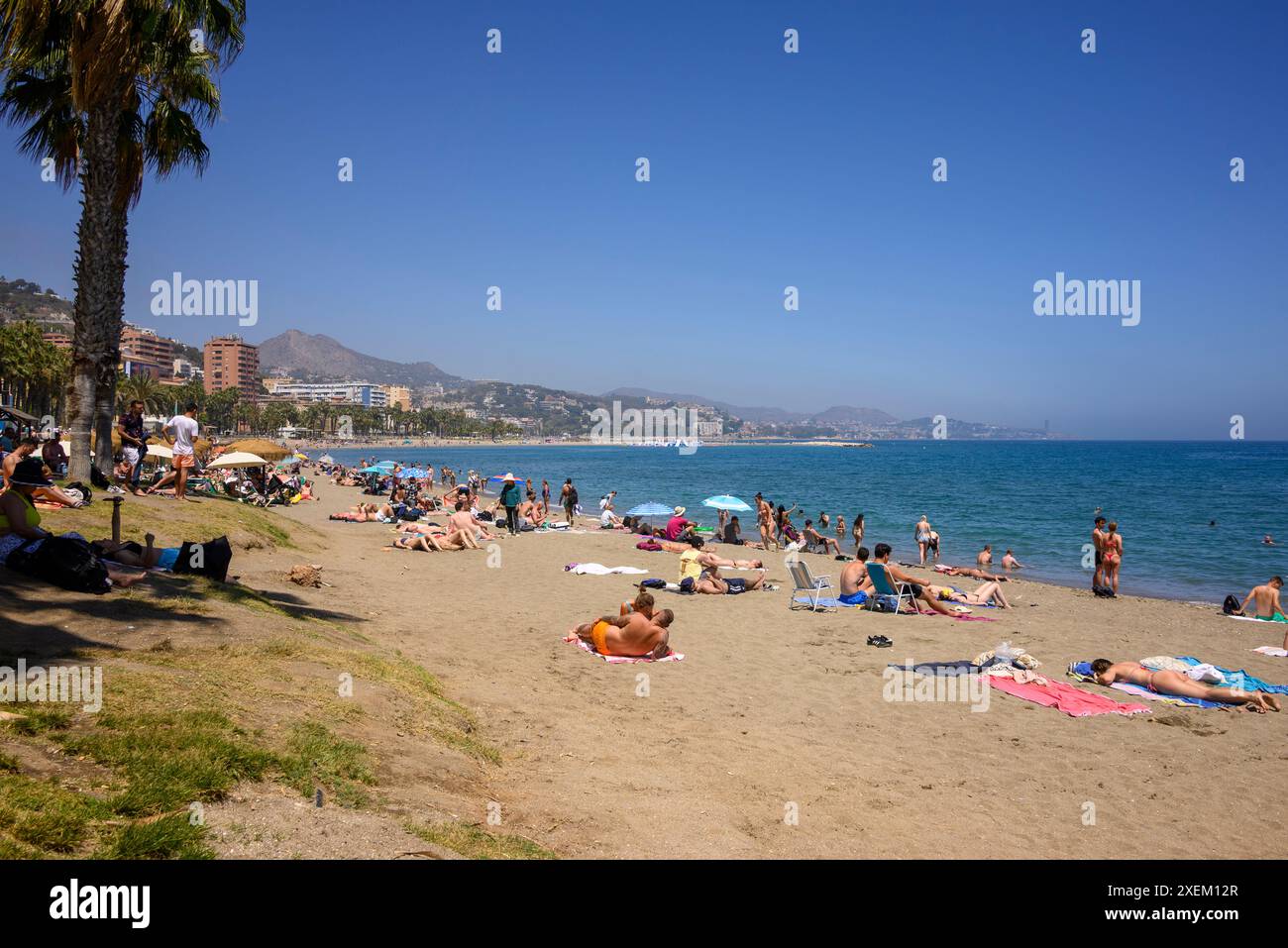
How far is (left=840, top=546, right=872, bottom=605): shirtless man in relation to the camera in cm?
1348

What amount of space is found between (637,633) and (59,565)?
6.05m

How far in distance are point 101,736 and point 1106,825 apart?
6.67 m

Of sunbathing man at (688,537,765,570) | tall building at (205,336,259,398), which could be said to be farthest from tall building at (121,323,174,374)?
sunbathing man at (688,537,765,570)

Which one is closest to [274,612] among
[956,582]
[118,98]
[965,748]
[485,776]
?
[485,776]

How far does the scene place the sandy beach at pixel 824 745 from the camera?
17.2 feet

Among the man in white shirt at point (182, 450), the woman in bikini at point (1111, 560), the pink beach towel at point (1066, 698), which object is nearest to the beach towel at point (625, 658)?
the pink beach towel at point (1066, 698)

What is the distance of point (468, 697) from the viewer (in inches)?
298

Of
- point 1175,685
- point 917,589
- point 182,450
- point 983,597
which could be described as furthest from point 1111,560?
point 182,450

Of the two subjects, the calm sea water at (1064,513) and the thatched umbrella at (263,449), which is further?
the thatched umbrella at (263,449)

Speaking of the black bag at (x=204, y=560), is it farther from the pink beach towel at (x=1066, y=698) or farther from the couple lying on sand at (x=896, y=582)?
the couple lying on sand at (x=896, y=582)

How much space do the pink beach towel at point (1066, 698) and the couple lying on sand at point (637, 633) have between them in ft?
13.1

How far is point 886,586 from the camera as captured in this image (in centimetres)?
1330

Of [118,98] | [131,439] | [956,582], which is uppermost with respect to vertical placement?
[118,98]
